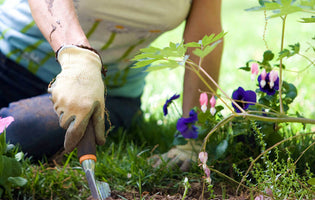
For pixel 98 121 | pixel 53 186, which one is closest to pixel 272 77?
pixel 98 121

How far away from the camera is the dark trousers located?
1.83 m

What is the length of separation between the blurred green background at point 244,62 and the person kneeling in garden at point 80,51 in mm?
380

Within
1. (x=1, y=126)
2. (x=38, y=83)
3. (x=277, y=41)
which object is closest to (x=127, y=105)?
(x=38, y=83)

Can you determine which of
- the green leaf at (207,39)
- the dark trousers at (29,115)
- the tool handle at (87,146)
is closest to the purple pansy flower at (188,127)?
the tool handle at (87,146)

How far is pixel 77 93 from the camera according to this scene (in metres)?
1.18

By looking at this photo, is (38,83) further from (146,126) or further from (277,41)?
(277,41)

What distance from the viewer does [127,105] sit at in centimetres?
231

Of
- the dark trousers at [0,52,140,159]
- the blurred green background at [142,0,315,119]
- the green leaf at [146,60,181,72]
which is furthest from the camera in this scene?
the blurred green background at [142,0,315,119]

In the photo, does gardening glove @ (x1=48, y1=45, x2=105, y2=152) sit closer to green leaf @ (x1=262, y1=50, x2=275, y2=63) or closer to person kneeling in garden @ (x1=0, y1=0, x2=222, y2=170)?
Answer: person kneeling in garden @ (x1=0, y1=0, x2=222, y2=170)

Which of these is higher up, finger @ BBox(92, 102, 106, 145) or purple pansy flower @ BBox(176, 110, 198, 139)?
finger @ BBox(92, 102, 106, 145)

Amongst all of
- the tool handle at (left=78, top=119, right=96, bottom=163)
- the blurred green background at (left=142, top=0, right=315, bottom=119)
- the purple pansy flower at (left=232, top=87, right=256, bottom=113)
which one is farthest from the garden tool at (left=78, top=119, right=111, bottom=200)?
the blurred green background at (left=142, top=0, right=315, bottom=119)

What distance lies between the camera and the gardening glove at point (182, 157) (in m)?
1.59

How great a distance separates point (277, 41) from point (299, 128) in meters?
2.54

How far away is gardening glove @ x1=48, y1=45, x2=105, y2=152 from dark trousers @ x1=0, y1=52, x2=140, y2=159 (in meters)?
0.65
